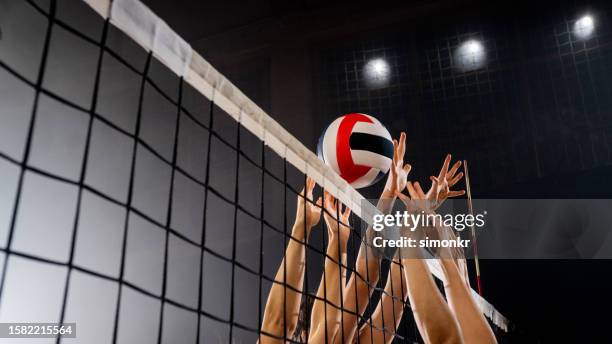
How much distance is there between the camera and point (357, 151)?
2799mm

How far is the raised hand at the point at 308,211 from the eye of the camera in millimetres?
2213

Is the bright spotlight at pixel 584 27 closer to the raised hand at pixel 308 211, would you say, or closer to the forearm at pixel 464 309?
the forearm at pixel 464 309

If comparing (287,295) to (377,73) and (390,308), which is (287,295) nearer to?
(390,308)

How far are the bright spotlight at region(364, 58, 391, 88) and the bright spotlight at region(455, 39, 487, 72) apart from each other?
0.76 meters

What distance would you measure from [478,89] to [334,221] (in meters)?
4.33

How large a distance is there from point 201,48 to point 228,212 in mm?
2067

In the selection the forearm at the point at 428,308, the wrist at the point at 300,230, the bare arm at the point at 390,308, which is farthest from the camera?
the bare arm at the point at 390,308

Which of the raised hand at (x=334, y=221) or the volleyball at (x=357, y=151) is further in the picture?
the volleyball at (x=357, y=151)

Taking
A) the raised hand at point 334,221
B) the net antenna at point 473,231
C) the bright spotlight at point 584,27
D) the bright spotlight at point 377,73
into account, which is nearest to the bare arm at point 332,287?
the raised hand at point 334,221

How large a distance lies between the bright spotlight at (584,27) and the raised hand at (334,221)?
15.1 ft

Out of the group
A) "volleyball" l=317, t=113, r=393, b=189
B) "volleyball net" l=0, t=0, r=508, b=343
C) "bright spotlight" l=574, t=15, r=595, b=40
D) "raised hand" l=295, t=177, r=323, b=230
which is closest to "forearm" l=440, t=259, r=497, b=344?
"raised hand" l=295, t=177, r=323, b=230

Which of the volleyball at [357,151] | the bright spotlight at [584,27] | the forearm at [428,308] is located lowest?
the forearm at [428,308]

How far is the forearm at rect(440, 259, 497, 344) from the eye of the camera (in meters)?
2.11

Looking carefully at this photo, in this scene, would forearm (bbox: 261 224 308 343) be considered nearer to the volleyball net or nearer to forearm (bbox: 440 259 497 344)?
forearm (bbox: 440 259 497 344)
